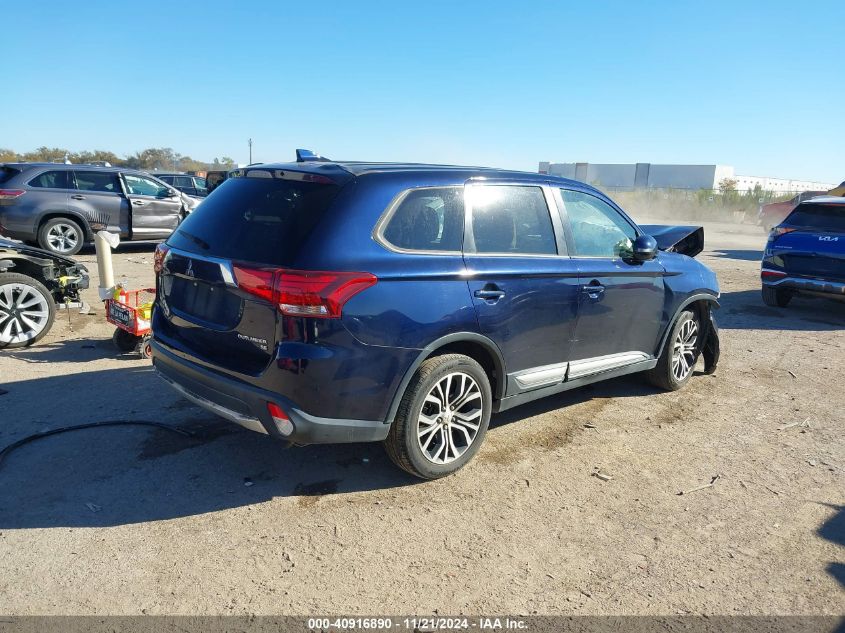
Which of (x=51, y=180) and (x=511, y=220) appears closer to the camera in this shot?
(x=511, y=220)

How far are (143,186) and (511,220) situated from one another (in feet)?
38.3

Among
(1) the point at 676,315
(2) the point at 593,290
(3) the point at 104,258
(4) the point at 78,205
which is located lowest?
Result: (1) the point at 676,315

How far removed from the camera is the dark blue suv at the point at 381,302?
10.7ft

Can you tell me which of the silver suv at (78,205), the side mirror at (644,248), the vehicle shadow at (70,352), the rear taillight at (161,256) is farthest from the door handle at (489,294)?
the silver suv at (78,205)

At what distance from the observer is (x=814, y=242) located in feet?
30.2

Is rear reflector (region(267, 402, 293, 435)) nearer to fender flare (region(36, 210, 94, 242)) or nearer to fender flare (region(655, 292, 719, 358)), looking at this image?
fender flare (region(655, 292, 719, 358))

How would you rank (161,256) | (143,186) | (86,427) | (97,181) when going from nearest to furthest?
(161,256)
(86,427)
(97,181)
(143,186)

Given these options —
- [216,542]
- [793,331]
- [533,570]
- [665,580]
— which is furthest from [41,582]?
[793,331]

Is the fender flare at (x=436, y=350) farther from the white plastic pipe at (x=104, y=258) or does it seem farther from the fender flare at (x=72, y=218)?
the fender flare at (x=72, y=218)

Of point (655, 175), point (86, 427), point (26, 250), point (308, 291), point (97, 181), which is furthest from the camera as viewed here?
point (655, 175)

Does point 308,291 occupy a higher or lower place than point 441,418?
higher

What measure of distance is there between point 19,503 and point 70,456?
0.56 m

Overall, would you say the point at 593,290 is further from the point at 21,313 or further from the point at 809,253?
the point at 809,253

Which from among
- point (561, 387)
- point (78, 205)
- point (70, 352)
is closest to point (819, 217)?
point (561, 387)
